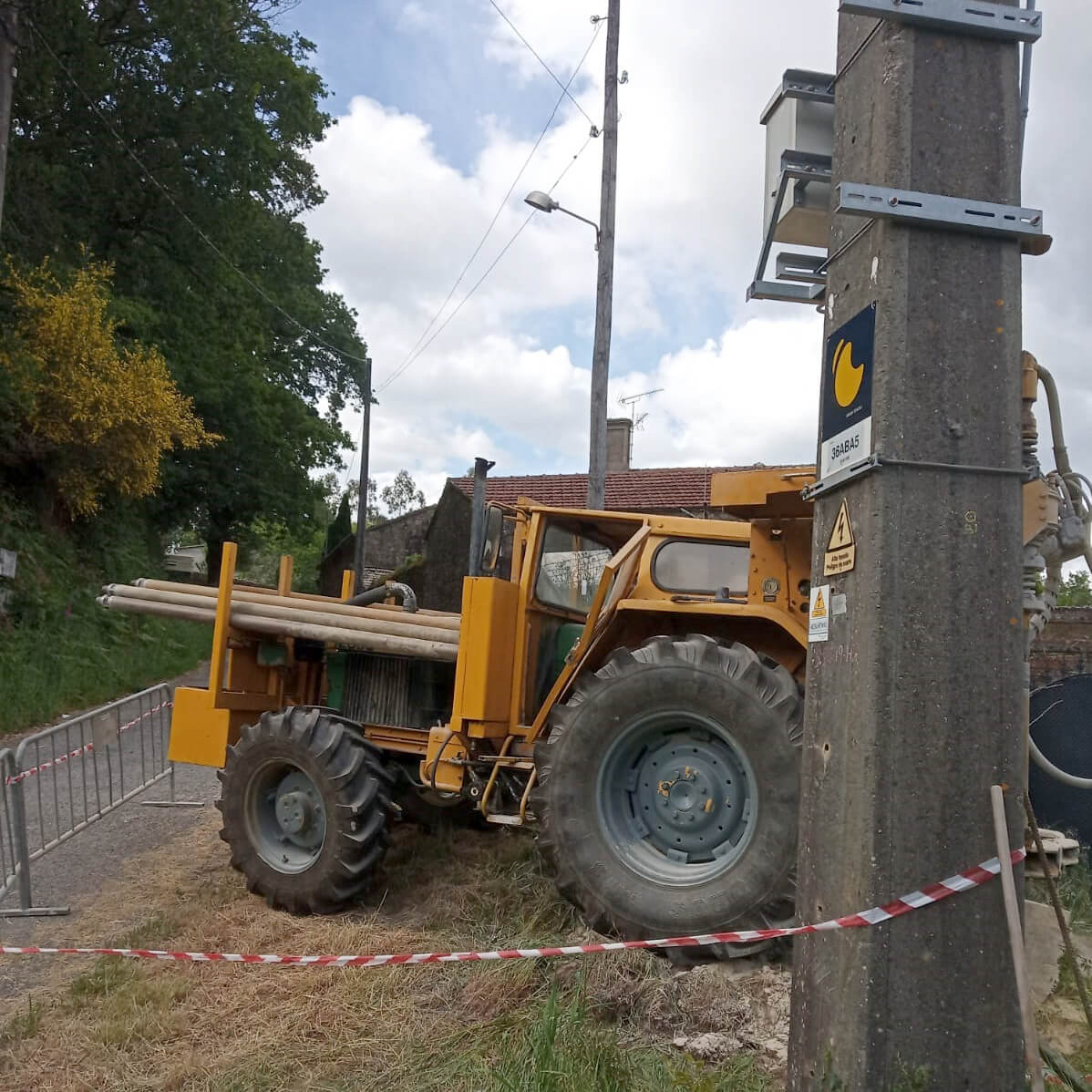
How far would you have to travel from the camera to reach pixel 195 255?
1925 cm

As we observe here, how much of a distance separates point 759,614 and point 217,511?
22891 millimetres

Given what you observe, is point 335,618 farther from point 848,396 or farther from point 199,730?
point 848,396

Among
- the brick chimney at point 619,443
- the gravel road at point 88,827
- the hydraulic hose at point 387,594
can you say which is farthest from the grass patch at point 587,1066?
the brick chimney at point 619,443

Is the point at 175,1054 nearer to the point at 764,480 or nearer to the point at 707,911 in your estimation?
the point at 707,911

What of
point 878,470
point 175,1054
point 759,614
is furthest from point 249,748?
point 878,470

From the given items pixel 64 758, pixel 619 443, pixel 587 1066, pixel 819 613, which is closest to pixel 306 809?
pixel 587 1066

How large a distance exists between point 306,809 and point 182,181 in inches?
589

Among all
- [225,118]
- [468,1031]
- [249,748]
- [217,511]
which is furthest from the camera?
[217,511]

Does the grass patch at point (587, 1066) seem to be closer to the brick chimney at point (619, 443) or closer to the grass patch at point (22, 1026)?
the grass patch at point (22, 1026)

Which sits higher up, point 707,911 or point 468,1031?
point 707,911

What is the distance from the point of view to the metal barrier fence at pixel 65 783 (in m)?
6.29

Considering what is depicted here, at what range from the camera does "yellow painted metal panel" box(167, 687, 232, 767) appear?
6715 mm

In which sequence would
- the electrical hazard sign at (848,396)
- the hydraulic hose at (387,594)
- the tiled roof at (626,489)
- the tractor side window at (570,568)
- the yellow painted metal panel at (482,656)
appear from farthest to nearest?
the tiled roof at (626,489)
the hydraulic hose at (387,594)
the tractor side window at (570,568)
the yellow painted metal panel at (482,656)
the electrical hazard sign at (848,396)

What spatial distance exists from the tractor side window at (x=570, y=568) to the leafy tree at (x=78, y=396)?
452 inches
